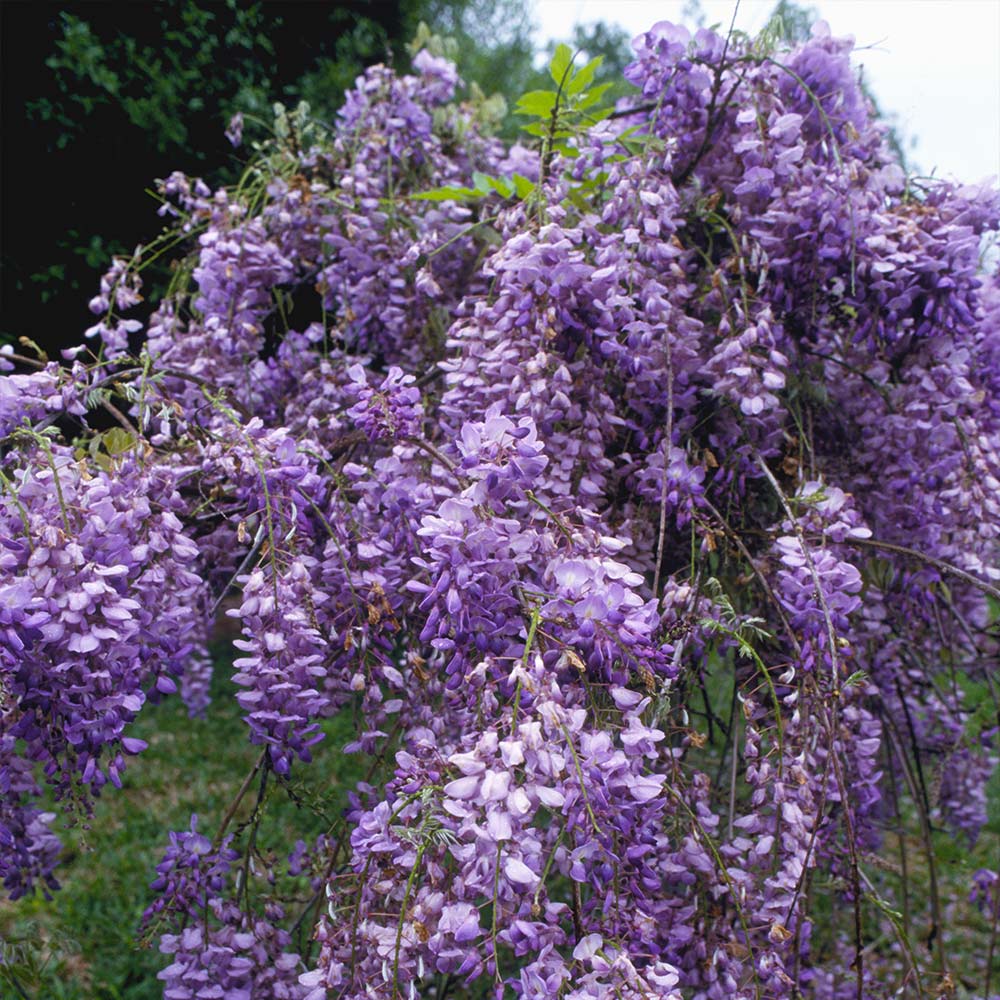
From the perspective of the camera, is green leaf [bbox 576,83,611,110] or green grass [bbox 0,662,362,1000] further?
green grass [bbox 0,662,362,1000]

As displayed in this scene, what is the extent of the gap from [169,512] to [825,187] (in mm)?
1270

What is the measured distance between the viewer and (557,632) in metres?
1.18

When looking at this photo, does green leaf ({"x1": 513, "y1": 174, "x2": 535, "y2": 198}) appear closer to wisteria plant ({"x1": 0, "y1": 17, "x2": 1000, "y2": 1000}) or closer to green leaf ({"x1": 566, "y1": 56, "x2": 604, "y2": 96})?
wisteria plant ({"x1": 0, "y1": 17, "x2": 1000, "y2": 1000})

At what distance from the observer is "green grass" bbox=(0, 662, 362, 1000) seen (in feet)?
9.62

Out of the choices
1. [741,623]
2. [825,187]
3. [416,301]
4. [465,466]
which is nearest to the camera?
[465,466]

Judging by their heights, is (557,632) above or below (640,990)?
above

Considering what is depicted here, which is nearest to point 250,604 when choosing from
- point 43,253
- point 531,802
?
point 531,802

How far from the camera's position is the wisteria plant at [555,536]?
1117mm

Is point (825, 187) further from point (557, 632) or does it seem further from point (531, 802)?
point (531, 802)

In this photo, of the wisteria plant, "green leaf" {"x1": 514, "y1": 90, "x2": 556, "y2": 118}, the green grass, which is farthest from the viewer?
the green grass

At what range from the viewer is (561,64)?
1764 mm

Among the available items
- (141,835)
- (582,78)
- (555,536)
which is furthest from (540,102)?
(141,835)

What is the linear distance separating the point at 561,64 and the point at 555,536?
1.02 metres

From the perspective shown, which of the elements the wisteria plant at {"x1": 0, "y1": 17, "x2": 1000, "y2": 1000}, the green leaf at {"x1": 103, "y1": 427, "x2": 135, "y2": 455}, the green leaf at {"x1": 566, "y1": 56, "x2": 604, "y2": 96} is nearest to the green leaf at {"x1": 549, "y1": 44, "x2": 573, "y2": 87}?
the wisteria plant at {"x1": 0, "y1": 17, "x2": 1000, "y2": 1000}
